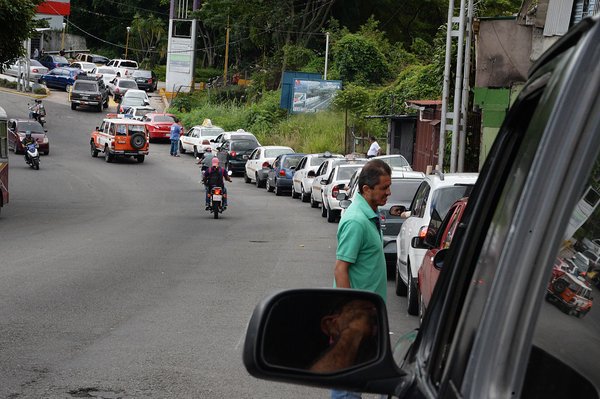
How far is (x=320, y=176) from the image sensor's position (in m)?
32.3

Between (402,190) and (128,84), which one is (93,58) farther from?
(402,190)

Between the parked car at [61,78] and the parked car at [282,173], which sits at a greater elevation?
the parked car at [61,78]

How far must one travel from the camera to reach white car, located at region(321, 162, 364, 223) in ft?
90.2

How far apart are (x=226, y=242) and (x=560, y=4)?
8579 mm

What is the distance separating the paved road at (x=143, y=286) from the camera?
28.4ft

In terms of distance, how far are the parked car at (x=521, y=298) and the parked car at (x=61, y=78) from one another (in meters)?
78.1

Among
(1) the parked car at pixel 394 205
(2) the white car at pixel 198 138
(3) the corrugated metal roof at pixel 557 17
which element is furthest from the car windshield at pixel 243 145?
(1) the parked car at pixel 394 205

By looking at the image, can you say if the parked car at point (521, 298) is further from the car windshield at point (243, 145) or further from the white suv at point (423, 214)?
the car windshield at point (243, 145)

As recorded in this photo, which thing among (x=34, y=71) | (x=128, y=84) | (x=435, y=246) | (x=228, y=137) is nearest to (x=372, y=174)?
(x=435, y=246)

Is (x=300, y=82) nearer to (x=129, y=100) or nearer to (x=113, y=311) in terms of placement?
(x=129, y=100)

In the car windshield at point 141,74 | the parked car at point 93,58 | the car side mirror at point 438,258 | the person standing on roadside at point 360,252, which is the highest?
the person standing on roadside at point 360,252

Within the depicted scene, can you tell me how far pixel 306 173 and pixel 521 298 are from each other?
33387 mm

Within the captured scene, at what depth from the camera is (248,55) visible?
81.8 m

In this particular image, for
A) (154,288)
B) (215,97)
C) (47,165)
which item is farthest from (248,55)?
(154,288)
